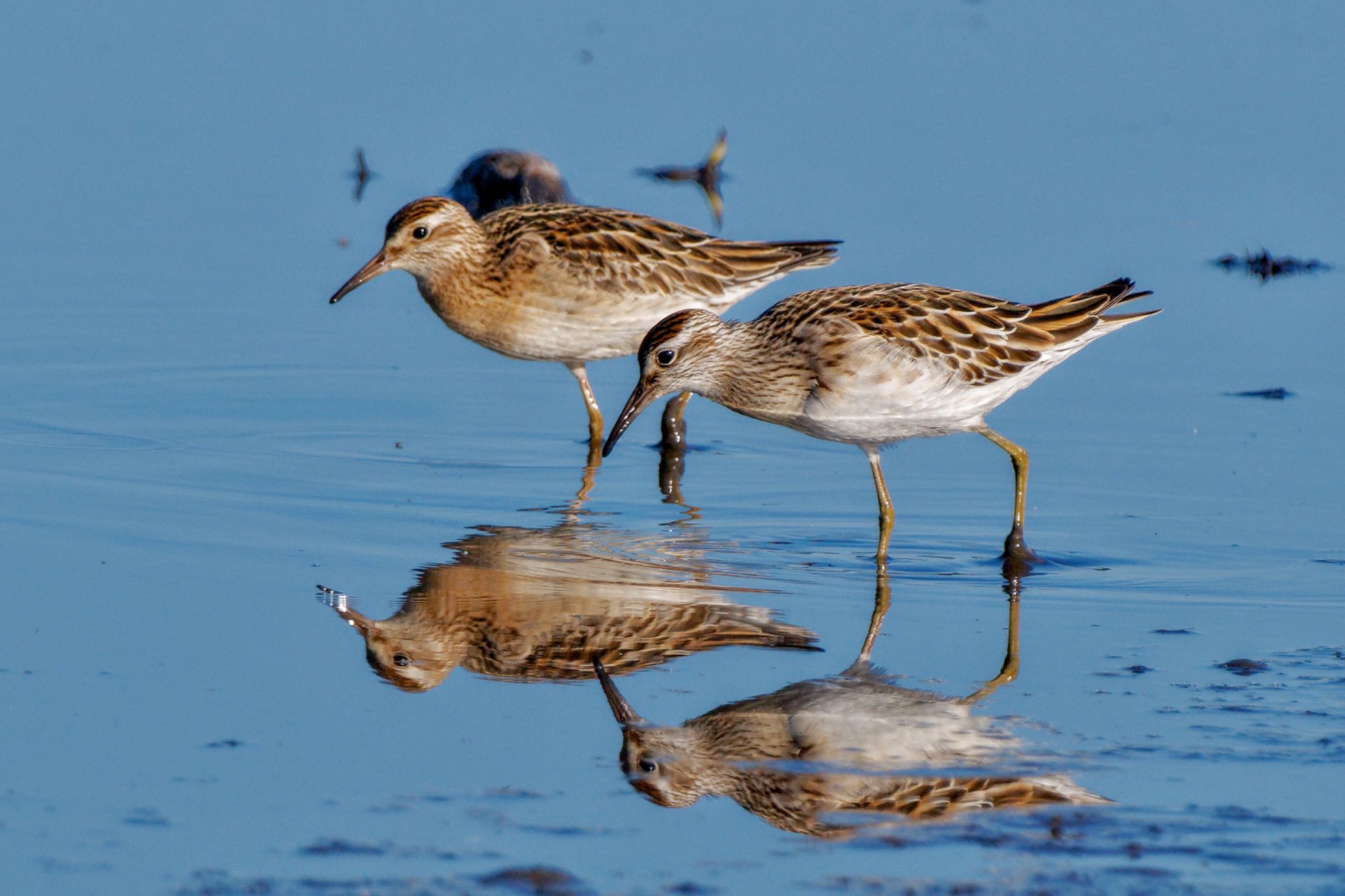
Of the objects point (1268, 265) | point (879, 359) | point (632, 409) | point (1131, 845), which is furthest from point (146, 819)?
point (1268, 265)

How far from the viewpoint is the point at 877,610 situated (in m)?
8.80

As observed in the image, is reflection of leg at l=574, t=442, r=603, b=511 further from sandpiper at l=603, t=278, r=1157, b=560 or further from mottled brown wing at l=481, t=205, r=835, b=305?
mottled brown wing at l=481, t=205, r=835, b=305

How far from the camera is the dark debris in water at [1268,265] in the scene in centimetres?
1505

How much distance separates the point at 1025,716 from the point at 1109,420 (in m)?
5.07

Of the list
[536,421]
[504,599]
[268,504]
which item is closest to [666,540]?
[504,599]

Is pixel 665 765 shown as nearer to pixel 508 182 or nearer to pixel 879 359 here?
pixel 879 359

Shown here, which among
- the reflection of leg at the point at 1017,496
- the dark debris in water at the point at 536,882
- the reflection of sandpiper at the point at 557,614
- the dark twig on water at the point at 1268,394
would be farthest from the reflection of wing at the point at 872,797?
the dark twig on water at the point at 1268,394

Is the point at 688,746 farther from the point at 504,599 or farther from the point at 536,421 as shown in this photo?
the point at 536,421

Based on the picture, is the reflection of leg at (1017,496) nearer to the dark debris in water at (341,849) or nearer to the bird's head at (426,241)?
the bird's head at (426,241)

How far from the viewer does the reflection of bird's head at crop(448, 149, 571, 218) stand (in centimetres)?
1620

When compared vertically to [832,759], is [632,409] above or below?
above

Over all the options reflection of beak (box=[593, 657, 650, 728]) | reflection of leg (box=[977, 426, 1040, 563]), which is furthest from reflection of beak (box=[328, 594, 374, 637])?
reflection of leg (box=[977, 426, 1040, 563])

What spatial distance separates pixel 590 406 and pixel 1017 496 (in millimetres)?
3369

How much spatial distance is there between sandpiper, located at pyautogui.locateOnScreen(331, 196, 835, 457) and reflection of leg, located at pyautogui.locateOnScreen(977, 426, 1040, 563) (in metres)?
2.84
